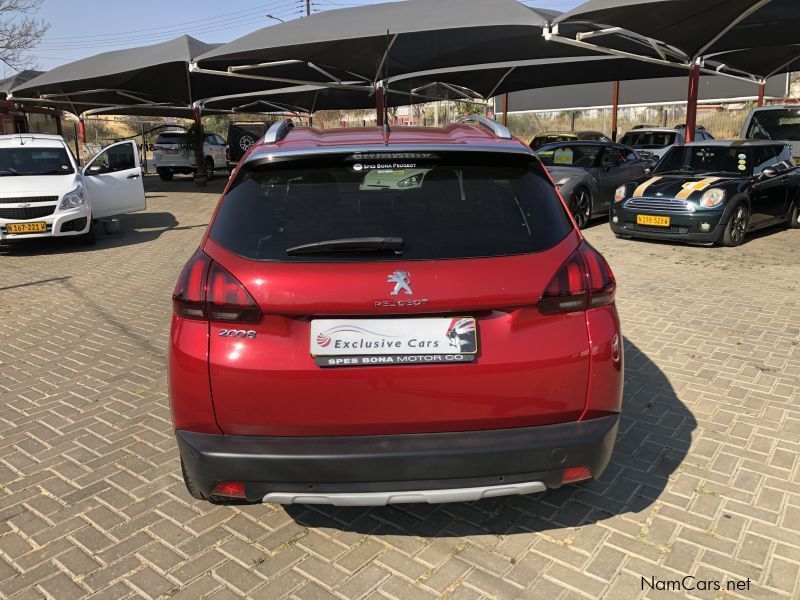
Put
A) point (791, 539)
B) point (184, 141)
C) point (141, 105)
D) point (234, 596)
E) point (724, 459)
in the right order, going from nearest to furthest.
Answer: point (234, 596)
point (791, 539)
point (724, 459)
point (184, 141)
point (141, 105)

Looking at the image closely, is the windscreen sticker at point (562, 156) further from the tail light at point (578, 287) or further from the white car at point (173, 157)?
the white car at point (173, 157)

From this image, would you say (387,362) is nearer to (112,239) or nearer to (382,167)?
(382,167)

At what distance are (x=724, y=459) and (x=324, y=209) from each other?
2.47 m

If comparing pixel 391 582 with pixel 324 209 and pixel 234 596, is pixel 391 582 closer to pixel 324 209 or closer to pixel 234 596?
pixel 234 596

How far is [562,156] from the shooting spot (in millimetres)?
12398

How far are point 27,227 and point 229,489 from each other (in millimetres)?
8823

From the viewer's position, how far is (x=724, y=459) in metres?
3.37

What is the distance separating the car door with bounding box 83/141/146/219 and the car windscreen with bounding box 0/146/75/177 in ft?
1.20

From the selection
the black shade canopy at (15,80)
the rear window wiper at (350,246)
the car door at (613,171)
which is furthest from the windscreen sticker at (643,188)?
the black shade canopy at (15,80)

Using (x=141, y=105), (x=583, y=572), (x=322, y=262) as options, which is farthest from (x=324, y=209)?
(x=141, y=105)

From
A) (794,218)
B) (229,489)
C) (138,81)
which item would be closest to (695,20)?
(794,218)

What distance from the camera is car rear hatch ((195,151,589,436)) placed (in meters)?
2.26

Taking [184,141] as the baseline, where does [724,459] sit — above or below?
below

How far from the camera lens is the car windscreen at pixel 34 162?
10.3m
